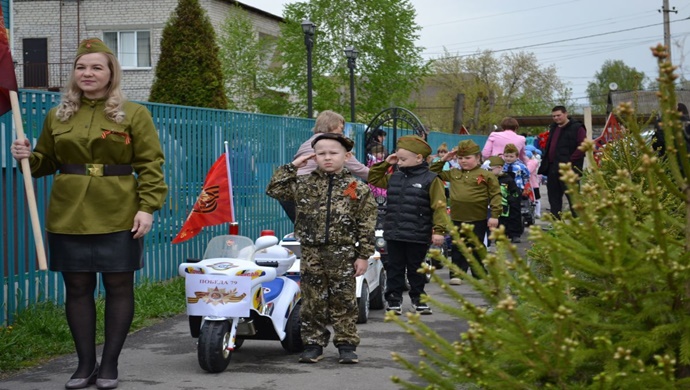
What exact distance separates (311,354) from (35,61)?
117ft

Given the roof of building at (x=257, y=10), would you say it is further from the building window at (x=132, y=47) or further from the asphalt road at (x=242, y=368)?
the asphalt road at (x=242, y=368)

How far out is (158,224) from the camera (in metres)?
10.3

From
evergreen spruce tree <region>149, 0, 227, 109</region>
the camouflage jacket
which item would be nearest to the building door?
evergreen spruce tree <region>149, 0, 227, 109</region>

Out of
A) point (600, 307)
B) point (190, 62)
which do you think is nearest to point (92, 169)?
point (600, 307)

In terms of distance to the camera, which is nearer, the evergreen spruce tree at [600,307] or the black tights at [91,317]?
the evergreen spruce tree at [600,307]

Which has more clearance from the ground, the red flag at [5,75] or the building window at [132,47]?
the building window at [132,47]

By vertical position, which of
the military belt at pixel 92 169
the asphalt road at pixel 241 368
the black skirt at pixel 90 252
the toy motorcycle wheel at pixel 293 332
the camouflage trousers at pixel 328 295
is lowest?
the asphalt road at pixel 241 368

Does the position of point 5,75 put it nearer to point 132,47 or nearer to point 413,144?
point 413,144

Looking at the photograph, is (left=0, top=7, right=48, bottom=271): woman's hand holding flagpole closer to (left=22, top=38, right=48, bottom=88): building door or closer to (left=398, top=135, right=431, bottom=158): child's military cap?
(left=398, top=135, right=431, bottom=158): child's military cap

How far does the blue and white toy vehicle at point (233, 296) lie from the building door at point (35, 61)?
34.7 meters

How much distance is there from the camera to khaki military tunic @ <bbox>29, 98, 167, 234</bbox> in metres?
5.87

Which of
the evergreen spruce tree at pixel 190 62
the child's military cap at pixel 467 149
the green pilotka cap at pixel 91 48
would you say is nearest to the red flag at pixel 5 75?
the green pilotka cap at pixel 91 48

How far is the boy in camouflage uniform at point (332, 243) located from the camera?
699 centimetres

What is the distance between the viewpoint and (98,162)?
19.5ft
